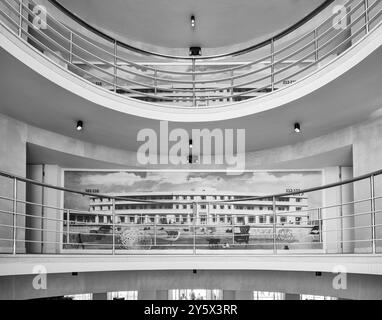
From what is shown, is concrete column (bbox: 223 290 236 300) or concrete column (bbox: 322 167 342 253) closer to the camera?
concrete column (bbox: 322 167 342 253)

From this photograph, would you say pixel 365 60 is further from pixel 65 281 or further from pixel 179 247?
pixel 179 247

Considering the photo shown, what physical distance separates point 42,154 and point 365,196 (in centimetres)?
440

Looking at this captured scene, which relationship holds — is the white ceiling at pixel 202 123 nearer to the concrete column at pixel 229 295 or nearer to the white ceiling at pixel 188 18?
the white ceiling at pixel 188 18

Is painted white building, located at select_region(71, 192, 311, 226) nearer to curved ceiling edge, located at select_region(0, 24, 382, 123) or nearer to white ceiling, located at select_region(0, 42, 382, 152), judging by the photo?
white ceiling, located at select_region(0, 42, 382, 152)

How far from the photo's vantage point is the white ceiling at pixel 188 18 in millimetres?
6812

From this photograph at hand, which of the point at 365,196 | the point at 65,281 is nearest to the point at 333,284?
the point at 365,196

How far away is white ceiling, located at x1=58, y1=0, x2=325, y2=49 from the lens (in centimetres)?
681

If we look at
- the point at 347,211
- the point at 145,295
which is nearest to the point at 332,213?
the point at 347,211

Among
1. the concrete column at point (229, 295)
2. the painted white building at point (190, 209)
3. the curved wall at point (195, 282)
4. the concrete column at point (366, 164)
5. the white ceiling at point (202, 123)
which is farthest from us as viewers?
the concrete column at point (229, 295)

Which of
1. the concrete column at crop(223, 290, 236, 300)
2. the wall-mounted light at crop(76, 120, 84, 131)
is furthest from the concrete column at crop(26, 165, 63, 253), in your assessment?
the concrete column at crop(223, 290, 236, 300)

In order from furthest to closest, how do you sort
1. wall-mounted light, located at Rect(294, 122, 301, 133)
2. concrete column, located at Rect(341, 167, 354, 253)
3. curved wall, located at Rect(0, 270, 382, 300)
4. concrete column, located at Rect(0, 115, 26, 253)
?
concrete column, located at Rect(341, 167, 354, 253) < wall-mounted light, located at Rect(294, 122, 301, 133) < concrete column, located at Rect(0, 115, 26, 253) < curved wall, located at Rect(0, 270, 382, 300)

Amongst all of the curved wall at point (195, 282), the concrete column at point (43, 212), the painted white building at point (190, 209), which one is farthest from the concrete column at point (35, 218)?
the curved wall at point (195, 282)

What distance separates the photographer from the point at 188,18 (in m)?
7.13

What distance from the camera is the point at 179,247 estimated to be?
6.96m
